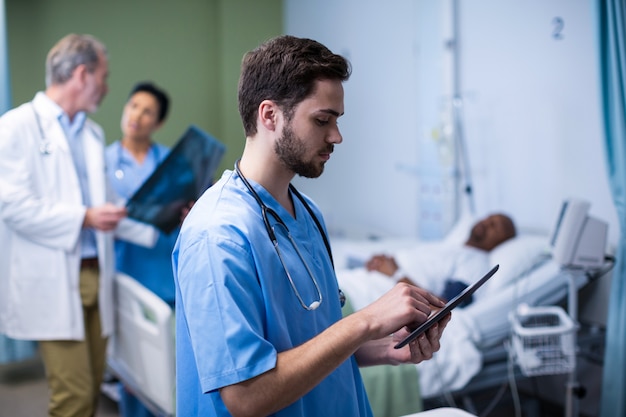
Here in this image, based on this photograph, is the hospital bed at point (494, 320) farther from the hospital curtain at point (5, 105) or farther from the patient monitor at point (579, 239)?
the hospital curtain at point (5, 105)

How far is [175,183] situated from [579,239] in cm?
143

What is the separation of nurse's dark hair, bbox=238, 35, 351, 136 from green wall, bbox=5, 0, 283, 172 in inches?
141

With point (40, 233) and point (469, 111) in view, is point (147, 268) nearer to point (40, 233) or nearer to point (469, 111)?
point (40, 233)

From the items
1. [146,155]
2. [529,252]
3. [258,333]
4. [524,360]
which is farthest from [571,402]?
[146,155]

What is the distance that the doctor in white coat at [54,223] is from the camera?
2.19 m

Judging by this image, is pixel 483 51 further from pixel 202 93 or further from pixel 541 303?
pixel 202 93

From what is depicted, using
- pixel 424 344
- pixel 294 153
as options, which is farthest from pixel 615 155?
pixel 294 153

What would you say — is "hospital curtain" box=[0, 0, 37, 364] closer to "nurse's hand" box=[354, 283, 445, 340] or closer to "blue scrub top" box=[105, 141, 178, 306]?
"blue scrub top" box=[105, 141, 178, 306]

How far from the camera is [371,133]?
4359 millimetres

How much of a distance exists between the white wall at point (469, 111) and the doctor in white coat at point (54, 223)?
1.78 m

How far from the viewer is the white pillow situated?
2.79m

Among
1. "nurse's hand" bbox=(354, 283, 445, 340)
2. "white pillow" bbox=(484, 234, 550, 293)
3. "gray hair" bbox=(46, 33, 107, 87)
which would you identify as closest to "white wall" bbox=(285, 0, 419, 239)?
"white pillow" bbox=(484, 234, 550, 293)

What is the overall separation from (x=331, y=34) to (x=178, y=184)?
2.53 meters

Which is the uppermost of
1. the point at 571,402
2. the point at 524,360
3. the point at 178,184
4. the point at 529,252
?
the point at 178,184
